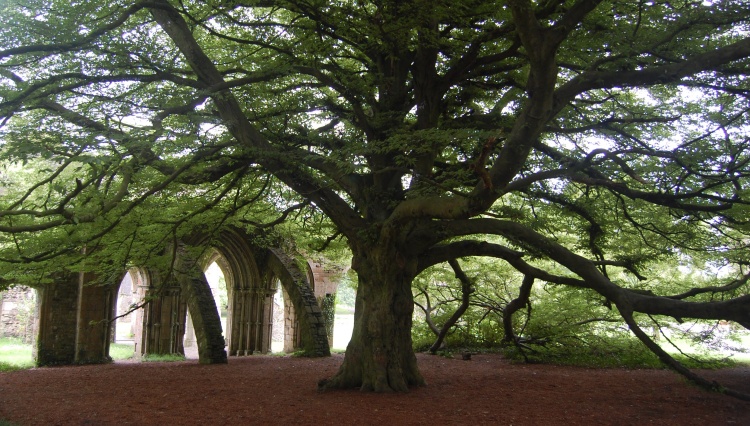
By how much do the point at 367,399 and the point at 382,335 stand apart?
977 mm

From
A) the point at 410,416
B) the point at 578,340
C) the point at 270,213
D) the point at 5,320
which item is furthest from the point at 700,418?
the point at 5,320

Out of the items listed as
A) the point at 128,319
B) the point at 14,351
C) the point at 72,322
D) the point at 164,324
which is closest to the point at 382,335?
the point at 72,322

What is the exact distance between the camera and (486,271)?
15164mm

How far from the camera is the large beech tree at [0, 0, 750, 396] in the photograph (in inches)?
255

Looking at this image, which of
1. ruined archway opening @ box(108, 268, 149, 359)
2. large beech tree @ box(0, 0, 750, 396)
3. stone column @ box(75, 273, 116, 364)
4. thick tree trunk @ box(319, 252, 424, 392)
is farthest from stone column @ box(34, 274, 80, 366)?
thick tree trunk @ box(319, 252, 424, 392)

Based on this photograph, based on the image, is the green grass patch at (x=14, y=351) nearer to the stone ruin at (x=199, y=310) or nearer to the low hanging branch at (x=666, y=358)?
the stone ruin at (x=199, y=310)

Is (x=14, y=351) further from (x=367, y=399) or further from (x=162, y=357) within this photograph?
(x=367, y=399)

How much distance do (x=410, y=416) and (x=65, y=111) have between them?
538cm

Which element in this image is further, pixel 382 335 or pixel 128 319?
pixel 128 319

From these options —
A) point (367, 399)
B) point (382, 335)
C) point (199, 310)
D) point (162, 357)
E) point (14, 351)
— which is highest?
point (199, 310)

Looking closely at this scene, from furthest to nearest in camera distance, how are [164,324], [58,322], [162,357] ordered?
[164,324]
[162,357]
[58,322]

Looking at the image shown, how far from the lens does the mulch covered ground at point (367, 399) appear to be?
6688mm

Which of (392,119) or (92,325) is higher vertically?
(392,119)

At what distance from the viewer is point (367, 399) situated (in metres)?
7.79
